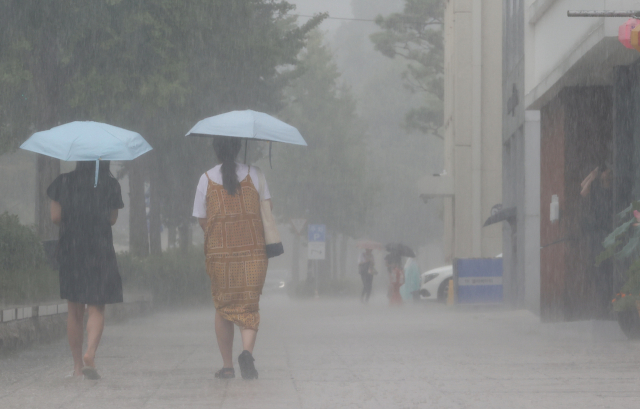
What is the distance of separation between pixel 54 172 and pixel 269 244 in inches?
339

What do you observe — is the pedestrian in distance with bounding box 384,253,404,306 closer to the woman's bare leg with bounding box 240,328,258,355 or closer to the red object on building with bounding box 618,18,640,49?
the red object on building with bounding box 618,18,640,49

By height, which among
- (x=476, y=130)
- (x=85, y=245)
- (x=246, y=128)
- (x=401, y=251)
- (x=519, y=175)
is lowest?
(x=401, y=251)

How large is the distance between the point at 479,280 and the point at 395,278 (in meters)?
6.86

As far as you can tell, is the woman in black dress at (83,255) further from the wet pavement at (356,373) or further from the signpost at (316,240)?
the signpost at (316,240)

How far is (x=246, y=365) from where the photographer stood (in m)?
6.94

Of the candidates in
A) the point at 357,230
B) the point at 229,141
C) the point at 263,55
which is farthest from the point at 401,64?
the point at 229,141

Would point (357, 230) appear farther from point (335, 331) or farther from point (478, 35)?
point (335, 331)

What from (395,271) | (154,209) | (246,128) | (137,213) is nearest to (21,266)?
(246,128)

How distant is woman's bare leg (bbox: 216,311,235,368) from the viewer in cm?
713

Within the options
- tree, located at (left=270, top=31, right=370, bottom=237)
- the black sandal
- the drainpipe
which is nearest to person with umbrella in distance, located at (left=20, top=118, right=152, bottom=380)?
the black sandal

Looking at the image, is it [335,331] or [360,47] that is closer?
[335,331]

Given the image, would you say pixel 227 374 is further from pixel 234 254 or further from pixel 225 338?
pixel 234 254

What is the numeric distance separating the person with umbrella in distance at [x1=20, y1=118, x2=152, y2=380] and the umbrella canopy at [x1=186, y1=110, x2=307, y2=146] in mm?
701

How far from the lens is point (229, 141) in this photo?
7.34 m
